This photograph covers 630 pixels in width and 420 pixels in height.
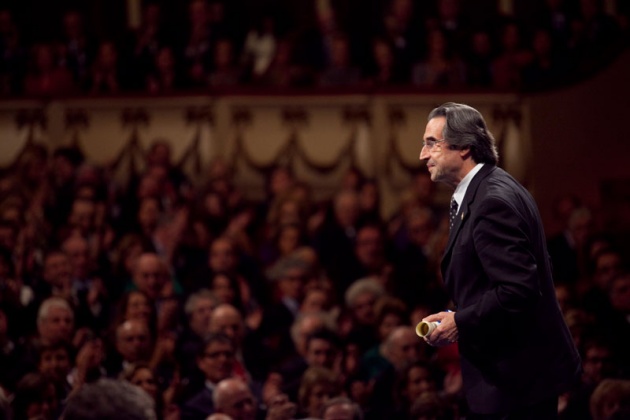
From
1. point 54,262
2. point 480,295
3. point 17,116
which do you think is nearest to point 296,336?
point 54,262

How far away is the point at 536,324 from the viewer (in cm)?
298

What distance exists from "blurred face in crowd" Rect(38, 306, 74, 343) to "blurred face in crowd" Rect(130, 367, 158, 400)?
699 millimetres

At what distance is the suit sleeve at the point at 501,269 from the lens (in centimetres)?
290

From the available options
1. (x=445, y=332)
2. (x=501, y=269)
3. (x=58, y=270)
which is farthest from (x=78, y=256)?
(x=501, y=269)

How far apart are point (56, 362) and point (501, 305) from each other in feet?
9.91

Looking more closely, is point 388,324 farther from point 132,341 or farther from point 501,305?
point 501,305

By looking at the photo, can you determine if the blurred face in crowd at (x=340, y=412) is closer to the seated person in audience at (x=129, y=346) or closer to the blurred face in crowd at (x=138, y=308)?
the seated person in audience at (x=129, y=346)

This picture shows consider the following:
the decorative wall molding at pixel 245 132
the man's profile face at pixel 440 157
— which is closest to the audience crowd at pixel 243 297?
the decorative wall molding at pixel 245 132

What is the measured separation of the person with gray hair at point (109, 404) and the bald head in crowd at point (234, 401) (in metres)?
2.54

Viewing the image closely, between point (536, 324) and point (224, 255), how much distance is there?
394 centimetres

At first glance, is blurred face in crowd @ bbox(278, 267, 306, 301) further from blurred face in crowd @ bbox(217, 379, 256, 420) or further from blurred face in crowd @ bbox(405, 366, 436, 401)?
blurred face in crowd @ bbox(217, 379, 256, 420)

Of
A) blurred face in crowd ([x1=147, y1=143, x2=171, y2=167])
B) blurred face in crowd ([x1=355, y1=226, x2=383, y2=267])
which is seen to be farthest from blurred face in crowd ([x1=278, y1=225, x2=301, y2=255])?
blurred face in crowd ([x1=147, y1=143, x2=171, y2=167])

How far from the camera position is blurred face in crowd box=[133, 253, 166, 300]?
6273 millimetres

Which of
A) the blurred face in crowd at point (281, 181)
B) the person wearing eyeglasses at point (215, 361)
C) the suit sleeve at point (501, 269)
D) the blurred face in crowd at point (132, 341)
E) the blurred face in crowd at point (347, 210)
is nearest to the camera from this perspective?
the suit sleeve at point (501, 269)
